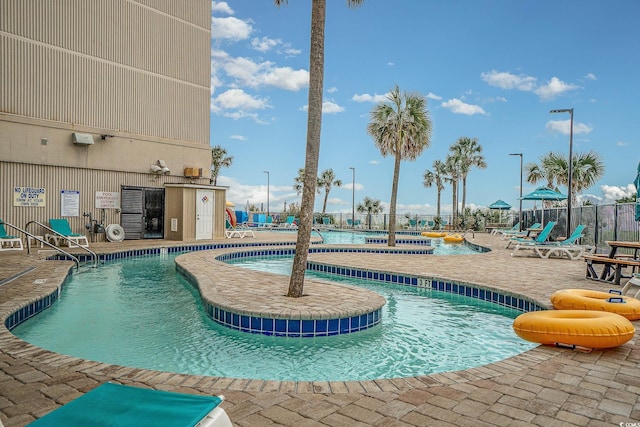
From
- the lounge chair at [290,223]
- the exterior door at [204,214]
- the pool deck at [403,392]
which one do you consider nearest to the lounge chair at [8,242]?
the exterior door at [204,214]

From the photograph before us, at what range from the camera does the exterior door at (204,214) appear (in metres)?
16.4

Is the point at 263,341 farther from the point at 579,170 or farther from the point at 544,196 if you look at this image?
the point at 579,170

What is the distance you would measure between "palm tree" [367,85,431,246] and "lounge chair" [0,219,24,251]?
1108cm

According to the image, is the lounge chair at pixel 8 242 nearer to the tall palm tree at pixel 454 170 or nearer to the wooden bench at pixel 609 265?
the wooden bench at pixel 609 265

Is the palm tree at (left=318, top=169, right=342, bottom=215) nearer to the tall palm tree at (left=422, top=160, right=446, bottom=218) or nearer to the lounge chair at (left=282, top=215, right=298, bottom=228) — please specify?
the tall palm tree at (left=422, top=160, right=446, bottom=218)

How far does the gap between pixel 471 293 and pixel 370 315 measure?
271 cm

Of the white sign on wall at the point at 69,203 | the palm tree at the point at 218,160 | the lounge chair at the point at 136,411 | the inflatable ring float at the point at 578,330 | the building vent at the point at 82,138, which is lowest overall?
the inflatable ring float at the point at 578,330

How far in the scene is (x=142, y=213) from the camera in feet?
53.8

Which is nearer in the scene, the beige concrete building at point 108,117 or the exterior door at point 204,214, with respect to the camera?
the beige concrete building at point 108,117

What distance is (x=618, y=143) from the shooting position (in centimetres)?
1817

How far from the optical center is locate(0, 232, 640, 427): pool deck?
2.49m

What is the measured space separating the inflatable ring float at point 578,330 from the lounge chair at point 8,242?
12.2 m

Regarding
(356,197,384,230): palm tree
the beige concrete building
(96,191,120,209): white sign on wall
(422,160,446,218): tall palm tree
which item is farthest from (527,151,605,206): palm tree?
(96,191,120,209): white sign on wall

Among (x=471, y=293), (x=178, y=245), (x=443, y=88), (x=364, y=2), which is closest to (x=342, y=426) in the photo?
(x=471, y=293)
